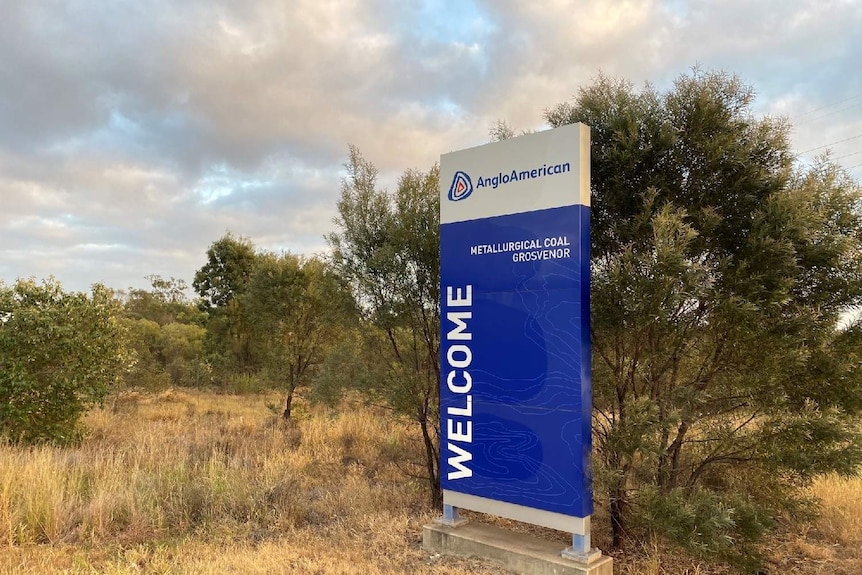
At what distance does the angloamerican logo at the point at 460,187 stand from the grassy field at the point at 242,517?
12.1 feet

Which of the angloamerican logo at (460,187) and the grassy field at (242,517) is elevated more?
the angloamerican logo at (460,187)

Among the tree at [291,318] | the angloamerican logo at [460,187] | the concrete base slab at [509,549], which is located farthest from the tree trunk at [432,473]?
the tree at [291,318]

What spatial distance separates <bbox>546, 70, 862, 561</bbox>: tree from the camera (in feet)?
15.3

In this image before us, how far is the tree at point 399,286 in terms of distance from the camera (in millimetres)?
7113

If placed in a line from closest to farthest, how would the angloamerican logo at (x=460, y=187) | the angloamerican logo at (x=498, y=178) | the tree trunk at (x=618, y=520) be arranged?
the angloamerican logo at (x=498, y=178)
the tree trunk at (x=618, y=520)
the angloamerican logo at (x=460, y=187)

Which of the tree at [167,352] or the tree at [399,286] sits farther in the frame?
the tree at [167,352]

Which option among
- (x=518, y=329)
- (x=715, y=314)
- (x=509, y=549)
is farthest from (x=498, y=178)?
(x=509, y=549)

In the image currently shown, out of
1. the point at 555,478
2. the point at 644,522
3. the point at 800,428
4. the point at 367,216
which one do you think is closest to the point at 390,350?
the point at 367,216

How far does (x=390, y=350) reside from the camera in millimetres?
7855

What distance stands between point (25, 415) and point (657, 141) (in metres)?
10.2

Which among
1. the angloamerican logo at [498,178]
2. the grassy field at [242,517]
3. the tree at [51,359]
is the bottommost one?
the grassy field at [242,517]

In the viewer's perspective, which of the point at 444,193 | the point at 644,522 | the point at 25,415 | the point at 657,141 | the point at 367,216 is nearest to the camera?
the point at 644,522

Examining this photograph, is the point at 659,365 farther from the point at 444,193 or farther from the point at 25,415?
the point at 25,415

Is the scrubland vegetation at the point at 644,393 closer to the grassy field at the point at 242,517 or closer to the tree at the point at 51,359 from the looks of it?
the grassy field at the point at 242,517
